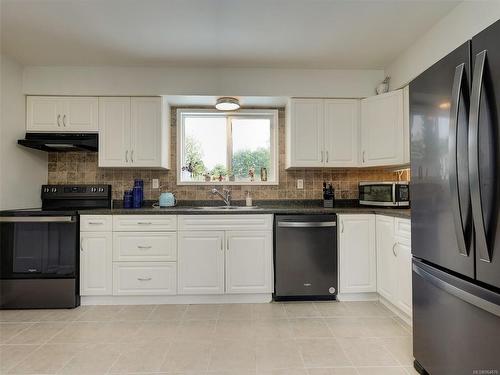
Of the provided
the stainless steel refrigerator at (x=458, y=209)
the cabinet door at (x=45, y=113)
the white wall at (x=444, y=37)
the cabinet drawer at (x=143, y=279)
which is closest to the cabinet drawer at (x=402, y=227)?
the stainless steel refrigerator at (x=458, y=209)

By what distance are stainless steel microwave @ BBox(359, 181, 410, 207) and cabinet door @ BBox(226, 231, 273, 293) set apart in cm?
120

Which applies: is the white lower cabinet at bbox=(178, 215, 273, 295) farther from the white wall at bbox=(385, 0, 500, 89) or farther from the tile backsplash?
the white wall at bbox=(385, 0, 500, 89)

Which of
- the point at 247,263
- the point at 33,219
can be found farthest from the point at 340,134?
the point at 33,219

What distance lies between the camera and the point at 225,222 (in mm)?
2770

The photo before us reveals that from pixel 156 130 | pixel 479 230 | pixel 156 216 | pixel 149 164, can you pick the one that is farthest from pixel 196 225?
pixel 479 230

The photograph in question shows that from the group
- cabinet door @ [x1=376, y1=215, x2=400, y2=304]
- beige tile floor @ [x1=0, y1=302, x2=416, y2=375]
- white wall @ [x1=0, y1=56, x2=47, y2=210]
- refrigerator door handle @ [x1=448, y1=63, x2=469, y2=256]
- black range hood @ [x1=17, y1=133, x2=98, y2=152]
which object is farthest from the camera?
black range hood @ [x1=17, y1=133, x2=98, y2=152]

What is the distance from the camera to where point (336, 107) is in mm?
3102

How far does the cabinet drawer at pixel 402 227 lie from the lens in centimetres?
222

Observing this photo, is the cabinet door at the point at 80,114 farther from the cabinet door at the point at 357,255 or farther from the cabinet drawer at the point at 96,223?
the cabinet door at the point at 357,255

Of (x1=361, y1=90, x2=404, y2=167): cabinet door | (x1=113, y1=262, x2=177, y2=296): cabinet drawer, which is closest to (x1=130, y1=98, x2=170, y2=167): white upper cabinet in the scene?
(x1=113, y1=262, x2=177, y2=296): cabinet drawer

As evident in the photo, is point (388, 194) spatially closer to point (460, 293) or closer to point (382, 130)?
point (382, 130)

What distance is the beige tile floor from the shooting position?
1759 mm

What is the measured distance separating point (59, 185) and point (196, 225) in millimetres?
1745

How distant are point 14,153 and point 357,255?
142 inches
